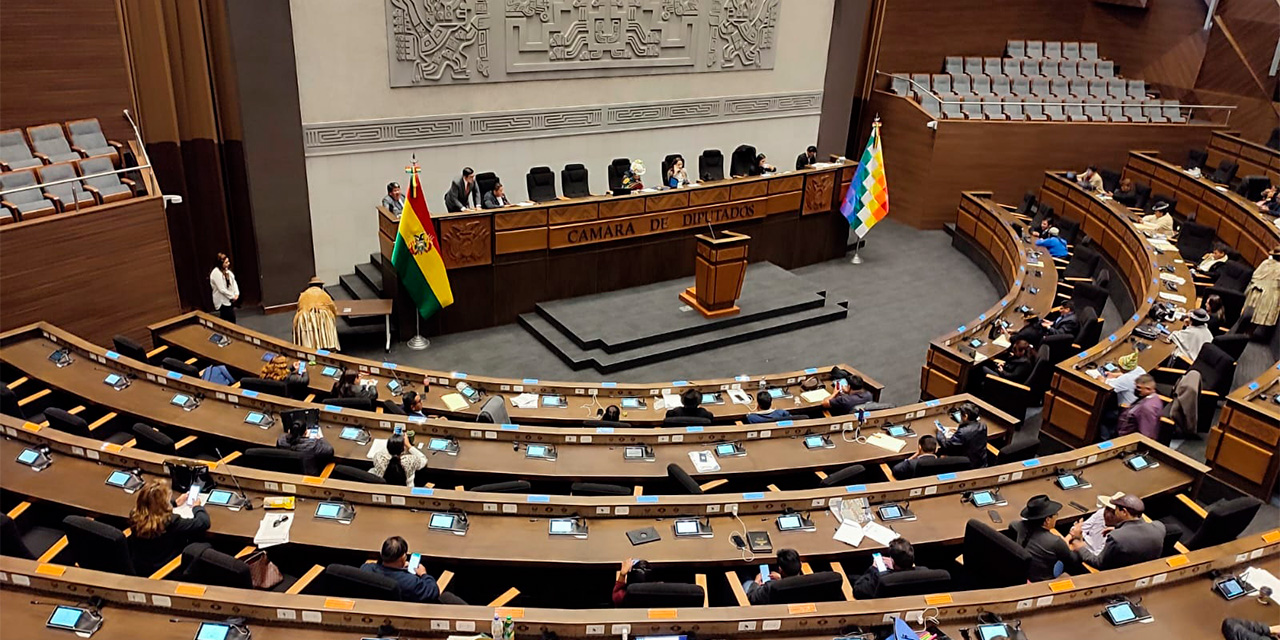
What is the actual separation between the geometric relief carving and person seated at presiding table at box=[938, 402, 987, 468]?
7526 mm

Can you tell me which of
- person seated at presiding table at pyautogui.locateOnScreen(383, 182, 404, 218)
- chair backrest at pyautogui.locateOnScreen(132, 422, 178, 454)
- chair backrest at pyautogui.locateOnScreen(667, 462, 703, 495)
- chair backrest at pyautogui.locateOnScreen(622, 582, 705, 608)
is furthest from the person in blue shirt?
chair backrest at pyautogui.locateOnScreen(132, 422, 178, 454)

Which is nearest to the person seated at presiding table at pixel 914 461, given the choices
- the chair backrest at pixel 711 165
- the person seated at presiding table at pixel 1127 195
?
the chair backrest at pixel 711 165

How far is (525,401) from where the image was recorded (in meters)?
6.98

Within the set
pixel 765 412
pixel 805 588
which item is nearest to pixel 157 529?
pixel 805 588

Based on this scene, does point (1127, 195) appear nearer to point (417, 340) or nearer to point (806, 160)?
point (806, 160)

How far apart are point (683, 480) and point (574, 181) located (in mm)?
6372

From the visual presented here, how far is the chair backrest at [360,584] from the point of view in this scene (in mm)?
4121

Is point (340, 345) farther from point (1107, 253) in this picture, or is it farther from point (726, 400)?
point (1107, 253)

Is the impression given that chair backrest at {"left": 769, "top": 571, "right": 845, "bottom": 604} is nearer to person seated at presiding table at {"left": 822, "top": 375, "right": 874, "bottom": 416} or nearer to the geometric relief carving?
person seated at presiding table at {"left": 822, "top": 375, "right": 874, "bottom": 416}

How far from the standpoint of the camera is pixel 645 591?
4.13 m

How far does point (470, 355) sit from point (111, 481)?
4.35 metres

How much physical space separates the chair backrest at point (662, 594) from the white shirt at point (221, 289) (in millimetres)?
6450

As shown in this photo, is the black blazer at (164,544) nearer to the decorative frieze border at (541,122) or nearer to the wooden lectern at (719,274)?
the wooden lectern at (719,274)

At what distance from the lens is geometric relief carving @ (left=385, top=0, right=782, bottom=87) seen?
10391 millimetres
